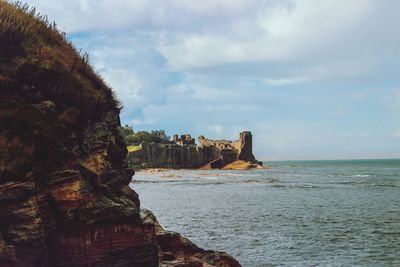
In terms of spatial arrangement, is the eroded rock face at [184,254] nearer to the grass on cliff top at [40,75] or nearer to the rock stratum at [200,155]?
the grass on cliff top at [40,75]

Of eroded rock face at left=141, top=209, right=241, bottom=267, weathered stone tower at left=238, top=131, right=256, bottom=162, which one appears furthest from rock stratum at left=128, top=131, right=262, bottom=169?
eroded rock face at left=141, top=209, right=241, bottom=267

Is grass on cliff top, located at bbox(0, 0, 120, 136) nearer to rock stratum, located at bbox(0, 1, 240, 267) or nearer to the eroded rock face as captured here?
rock stratum, located at bbox(0, 1, 240, 267)

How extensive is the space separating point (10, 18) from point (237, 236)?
68.3 ft

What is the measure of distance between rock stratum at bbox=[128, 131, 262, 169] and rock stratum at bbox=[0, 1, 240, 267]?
519 feet

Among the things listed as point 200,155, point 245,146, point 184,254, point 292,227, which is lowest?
point 292,227

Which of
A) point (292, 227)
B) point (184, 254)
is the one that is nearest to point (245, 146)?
point (292, 227)

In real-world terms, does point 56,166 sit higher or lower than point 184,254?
higher

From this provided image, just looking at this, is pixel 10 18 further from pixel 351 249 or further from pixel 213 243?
pixel 351 249

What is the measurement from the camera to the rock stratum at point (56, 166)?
12359mm

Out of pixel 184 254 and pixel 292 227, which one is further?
pixel 292 227

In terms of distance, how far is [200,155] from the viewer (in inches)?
7382

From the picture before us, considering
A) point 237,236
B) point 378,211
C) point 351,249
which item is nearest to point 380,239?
point 351,249

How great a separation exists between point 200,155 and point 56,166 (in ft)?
572

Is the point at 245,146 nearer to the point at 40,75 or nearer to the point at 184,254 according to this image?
the point at 184,254
